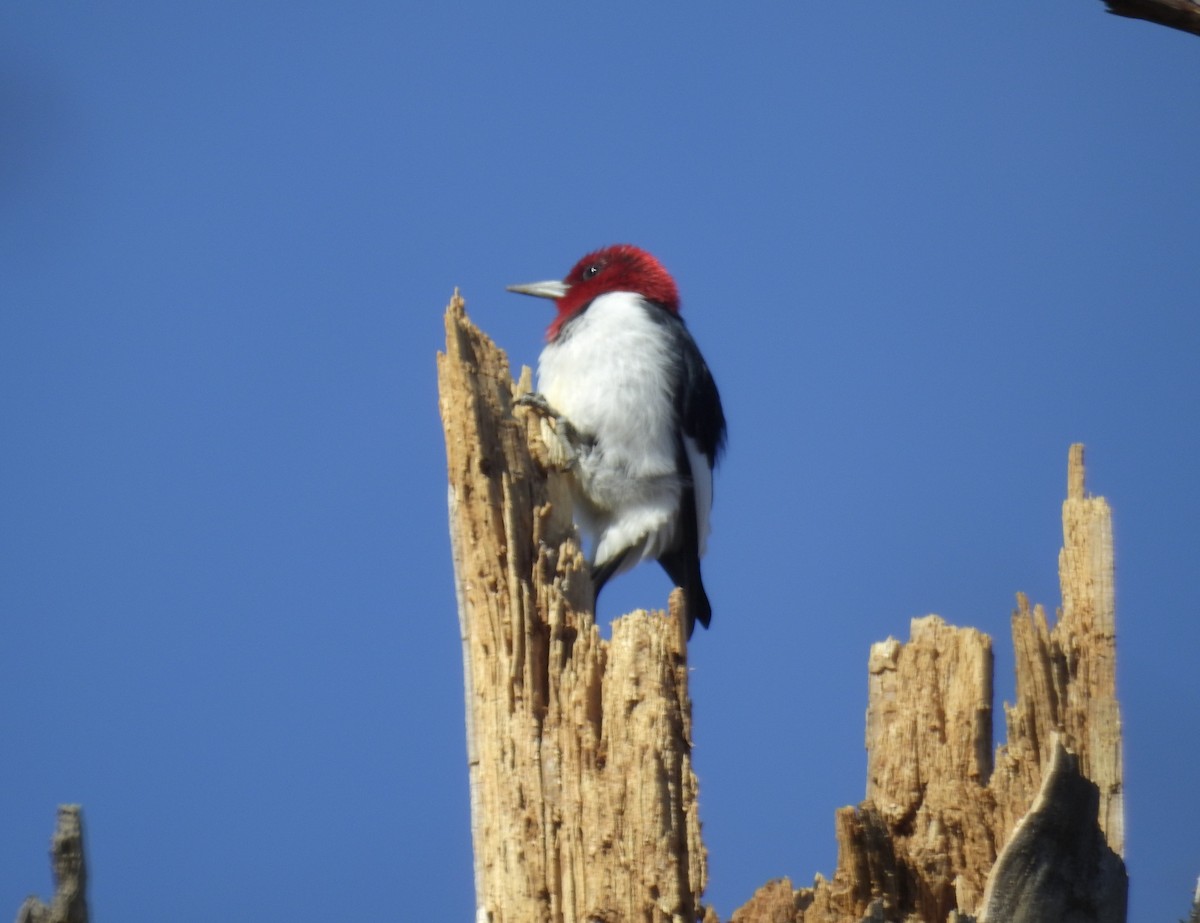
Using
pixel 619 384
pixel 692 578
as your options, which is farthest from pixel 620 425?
pixel 692 578

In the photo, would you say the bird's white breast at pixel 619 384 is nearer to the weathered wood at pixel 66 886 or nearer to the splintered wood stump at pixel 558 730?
the splintered wood stump at pixel 558 730

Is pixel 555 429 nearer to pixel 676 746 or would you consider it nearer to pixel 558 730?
pixel 558 730

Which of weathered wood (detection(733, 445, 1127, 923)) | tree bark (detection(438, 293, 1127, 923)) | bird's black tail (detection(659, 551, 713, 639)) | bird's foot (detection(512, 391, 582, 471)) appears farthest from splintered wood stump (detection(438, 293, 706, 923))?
bird's black tail (detection(659, 551, 713, 639))

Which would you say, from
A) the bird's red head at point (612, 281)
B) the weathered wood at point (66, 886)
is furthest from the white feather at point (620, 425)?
the weathered wood at point (66, 886)

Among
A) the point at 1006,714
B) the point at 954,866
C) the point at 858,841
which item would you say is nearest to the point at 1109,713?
the point at 1006,714

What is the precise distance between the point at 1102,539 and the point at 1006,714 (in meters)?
0.60

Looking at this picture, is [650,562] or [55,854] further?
[650,562]

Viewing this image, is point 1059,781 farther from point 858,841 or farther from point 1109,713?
point 1109,713

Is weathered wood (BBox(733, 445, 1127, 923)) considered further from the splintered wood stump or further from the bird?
the bird

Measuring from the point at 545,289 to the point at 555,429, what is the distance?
4.84 feet

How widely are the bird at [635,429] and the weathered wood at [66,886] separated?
317 centimetres

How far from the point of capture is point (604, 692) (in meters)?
4.12

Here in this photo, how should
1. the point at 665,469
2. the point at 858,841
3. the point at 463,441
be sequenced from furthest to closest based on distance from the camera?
the point at 665,469 < the point at 463,441 < the point at 858,841

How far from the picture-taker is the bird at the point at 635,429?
20.6 feet
